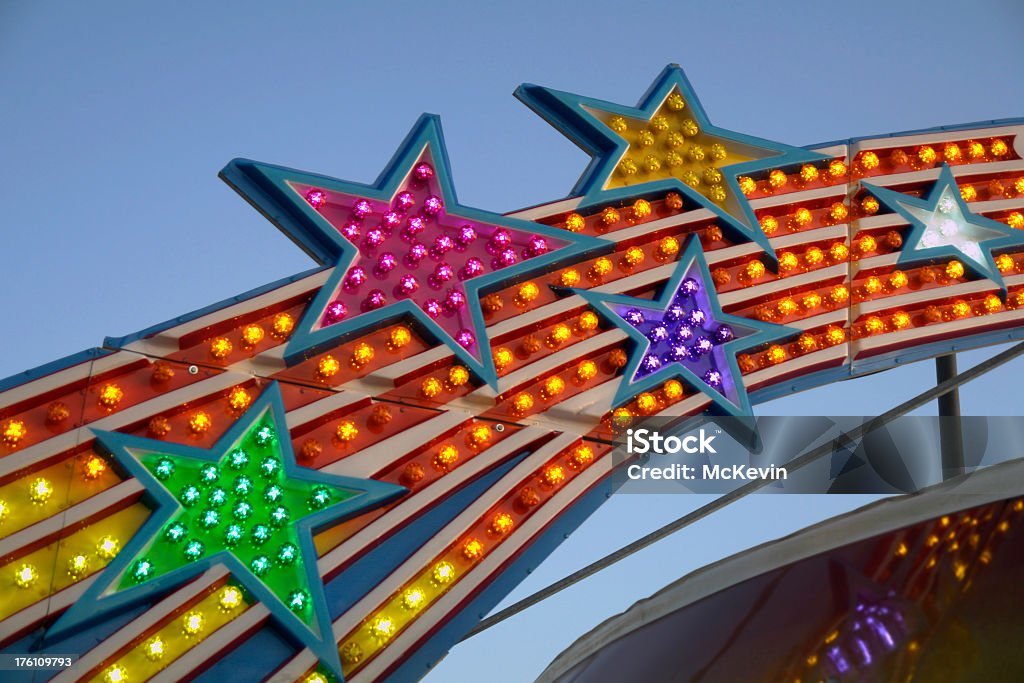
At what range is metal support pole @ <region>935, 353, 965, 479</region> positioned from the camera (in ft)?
23.0

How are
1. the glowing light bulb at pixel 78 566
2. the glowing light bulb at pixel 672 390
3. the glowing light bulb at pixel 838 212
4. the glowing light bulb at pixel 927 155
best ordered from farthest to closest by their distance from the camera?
the glowing light bulb at pixel 927 155
the glowing light bulb at pixel 838 212
the glowing light bulb at pixel 672 390
the glowing light bulb at pixel 78 566

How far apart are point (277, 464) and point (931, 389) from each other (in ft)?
11.3

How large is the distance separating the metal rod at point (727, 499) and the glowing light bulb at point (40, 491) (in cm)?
190

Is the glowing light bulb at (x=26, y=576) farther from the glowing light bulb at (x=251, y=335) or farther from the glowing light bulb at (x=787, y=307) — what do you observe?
the glowing light bulb at (x=787, y=307)

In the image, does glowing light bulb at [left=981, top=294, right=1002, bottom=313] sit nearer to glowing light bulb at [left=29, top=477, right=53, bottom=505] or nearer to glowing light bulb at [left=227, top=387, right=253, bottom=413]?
A: glowing light bulb at [left=227, top=387, right=253, bottom=413]

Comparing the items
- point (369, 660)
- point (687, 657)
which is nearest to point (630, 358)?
point (369, 660)

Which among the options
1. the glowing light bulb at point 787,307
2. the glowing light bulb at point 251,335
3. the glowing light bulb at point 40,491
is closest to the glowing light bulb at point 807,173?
the glowing light bulb at point 787,307

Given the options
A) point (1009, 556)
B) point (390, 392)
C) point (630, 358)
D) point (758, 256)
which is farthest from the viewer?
point (758, 256)

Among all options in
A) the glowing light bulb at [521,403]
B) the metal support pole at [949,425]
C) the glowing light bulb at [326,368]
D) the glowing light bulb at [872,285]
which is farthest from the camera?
the glowing light bulb at [872,285]

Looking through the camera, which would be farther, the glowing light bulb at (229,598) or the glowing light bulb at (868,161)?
the glowing light bulb at (868,161)

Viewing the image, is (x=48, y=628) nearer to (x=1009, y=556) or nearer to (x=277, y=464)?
(x=277, y=464)

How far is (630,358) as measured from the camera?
6.66m

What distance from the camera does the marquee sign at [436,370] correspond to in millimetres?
5367

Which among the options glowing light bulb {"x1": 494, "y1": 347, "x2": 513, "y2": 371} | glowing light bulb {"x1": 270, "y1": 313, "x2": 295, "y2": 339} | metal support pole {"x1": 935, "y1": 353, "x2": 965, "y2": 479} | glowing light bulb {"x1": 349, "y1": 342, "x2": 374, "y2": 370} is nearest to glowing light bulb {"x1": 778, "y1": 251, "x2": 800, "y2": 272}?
metal support pole {"x1": 935, "y1": 353, "x2": 965, "y2": 479}
